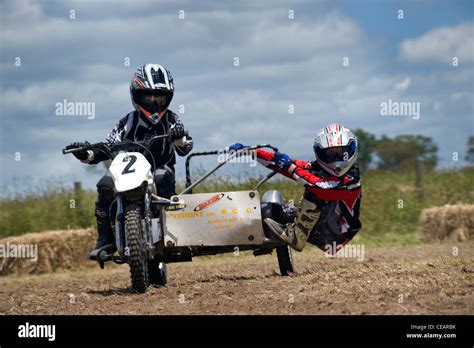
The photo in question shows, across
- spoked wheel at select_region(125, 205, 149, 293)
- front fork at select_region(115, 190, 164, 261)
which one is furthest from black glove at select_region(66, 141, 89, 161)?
spoked wheel at select_region(125, 205, 149, 293)

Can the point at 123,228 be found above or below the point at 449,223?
above

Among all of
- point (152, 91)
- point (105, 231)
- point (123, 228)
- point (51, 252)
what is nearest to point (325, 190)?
point (152, 91)

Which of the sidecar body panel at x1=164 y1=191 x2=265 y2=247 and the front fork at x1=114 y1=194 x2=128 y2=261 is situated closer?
the front fork at x1=114 y1=194 x2=128 y2=261

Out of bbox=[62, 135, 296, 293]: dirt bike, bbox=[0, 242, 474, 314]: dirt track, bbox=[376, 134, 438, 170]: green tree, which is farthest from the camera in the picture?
bbox=[376, 134, 438, 170]: green tree

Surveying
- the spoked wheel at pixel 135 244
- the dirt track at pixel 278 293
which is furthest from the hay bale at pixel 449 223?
the spoked wheel at pixel 135 244

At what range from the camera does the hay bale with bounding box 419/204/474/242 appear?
20.2m

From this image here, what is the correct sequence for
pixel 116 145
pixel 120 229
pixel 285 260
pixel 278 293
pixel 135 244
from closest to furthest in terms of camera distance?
pixel 278 293 → pixel 135 244 → pixel 120 229 → pixel 116 145 → pixel 285 260

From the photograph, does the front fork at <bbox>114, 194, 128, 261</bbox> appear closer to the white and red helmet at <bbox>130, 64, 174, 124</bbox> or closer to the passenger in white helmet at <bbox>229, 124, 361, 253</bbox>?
the white and red helmet at <bbox>130, 64, 174, 124</bbox>

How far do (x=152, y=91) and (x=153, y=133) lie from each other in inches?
21.7

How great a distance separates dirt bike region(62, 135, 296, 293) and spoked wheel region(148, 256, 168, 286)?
12 mm

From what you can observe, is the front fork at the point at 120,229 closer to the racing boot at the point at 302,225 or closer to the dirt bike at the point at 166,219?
the dirt bike at the point at 166,219

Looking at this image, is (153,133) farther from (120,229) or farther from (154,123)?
(120,229)

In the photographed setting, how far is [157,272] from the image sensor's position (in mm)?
12414

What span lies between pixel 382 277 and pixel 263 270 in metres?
3.55
